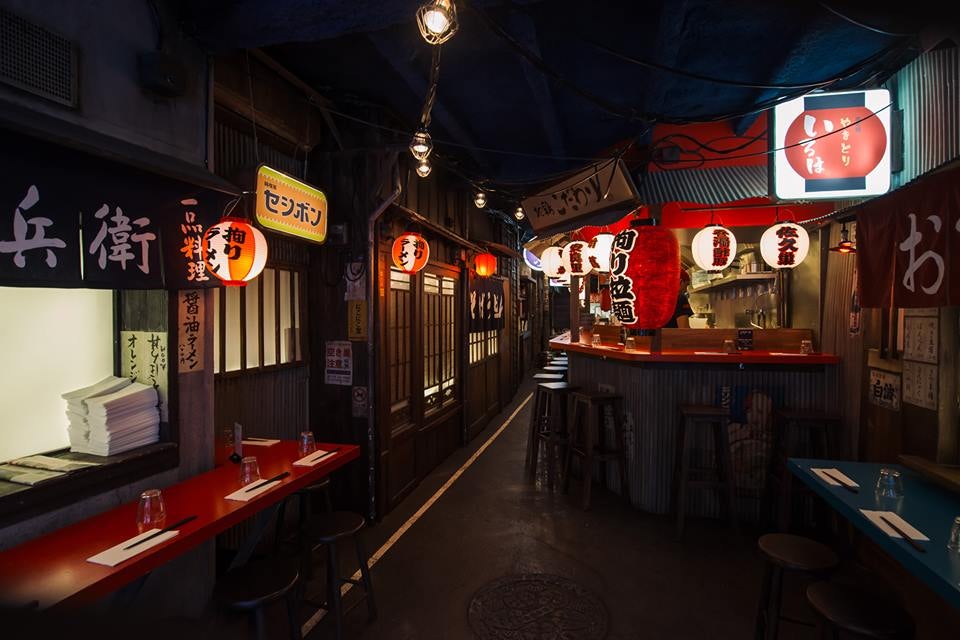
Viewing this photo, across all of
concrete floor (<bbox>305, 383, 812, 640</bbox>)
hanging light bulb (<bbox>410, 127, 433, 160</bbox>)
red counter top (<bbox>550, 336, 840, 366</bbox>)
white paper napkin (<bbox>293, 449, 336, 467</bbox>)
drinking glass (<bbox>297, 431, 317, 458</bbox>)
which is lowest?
concrete floor (<bbox>305, 383, 812, 640</bbox>)

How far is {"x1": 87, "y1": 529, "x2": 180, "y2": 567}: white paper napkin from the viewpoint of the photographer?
2707 millimetres

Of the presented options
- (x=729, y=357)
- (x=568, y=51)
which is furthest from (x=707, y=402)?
(x=568, y=51)

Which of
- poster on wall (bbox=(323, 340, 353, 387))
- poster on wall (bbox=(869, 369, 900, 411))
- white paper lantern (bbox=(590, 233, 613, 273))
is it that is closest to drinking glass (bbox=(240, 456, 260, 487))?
poster on wall (bbox=(323, 340, 353, 387))

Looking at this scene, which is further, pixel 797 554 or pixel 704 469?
pixel 704 469

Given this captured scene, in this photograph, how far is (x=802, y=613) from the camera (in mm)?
4711

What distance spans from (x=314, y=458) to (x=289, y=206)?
104 inches

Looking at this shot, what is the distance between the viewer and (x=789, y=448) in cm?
632

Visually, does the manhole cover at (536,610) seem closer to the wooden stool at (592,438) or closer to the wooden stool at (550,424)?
the wooden stool at (592,438)

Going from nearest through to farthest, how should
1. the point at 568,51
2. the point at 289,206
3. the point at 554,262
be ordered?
the point at 289,206 → the point at 568,51 → the point at 554,262

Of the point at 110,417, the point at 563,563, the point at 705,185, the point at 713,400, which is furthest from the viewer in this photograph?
the point at 705,185

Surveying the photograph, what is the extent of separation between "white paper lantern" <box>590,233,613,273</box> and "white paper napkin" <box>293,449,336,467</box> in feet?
19.4

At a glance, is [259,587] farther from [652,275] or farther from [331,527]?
[652,275]

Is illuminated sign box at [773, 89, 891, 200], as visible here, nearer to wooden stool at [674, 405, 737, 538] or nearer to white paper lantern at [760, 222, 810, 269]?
white paper lantern at [760, 222, 810, 269]

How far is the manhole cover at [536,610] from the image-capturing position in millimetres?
4426
